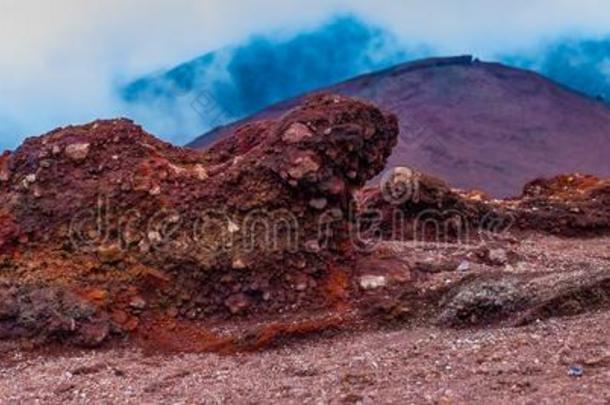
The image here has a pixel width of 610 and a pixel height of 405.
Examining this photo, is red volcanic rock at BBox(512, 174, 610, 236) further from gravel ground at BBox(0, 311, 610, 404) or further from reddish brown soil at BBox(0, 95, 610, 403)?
gravel ground at BBox(0, 311, 610, 404)

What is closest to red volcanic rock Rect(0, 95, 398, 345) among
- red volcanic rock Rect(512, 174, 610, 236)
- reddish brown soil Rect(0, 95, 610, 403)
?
reddish brown soil Rect(0, 95, 610, 403)

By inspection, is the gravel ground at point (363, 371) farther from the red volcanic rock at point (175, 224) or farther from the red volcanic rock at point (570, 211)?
the red volcanic rock at point (570, 211)

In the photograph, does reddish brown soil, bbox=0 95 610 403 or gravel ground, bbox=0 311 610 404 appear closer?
gravel ground, bbox=0 311 610 404

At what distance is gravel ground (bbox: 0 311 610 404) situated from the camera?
221 inches

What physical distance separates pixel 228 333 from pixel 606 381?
3.29 meters

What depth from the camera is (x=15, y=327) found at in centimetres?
779

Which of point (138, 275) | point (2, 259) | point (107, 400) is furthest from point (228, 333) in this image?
point (2, 259)

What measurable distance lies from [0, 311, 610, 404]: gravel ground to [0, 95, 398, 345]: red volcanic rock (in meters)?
0.62

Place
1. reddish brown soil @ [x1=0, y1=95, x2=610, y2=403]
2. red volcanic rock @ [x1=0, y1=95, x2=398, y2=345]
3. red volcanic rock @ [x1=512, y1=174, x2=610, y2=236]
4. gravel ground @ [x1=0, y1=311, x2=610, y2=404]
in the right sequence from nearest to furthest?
gravel ground @ [x1=0, y1=311, x2=610, y2=404], reddish brown soil @ [x1=0, y1=95, x2=610, y2=403], red volcanic rock @ [x1=0, y1=95, x2=398, y2=345], red volcanic rock @ [x1=512, y1=174, x2=610, y2=236]

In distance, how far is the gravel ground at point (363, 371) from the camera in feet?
18.4

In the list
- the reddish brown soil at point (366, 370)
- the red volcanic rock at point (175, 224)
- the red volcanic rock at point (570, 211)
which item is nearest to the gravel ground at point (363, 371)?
the reddish brown soil at point (366, 370)

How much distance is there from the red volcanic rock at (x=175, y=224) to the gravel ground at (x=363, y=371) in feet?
2.05

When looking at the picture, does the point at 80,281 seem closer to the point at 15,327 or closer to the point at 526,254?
the point at 15,327

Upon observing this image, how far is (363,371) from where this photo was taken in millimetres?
6309
